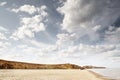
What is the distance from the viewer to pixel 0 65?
10831cm

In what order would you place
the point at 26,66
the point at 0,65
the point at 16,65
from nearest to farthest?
the point at 0,65 < the point at 16,65 < the point at 26,66

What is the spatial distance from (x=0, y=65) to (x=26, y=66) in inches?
1729

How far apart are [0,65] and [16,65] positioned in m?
29.1

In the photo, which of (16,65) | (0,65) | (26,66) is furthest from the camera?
(26,66)

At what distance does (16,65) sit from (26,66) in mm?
15145

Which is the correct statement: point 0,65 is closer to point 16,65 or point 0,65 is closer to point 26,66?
point 16,65

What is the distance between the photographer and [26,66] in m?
151

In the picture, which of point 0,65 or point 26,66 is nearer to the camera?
point 0,65

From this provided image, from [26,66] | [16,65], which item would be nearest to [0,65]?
[16,65]

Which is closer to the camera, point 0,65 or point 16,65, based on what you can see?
point 0,65

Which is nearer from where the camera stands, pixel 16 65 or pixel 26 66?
pixel 16 65
